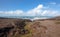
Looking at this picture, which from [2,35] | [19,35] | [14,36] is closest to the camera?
[2,35]

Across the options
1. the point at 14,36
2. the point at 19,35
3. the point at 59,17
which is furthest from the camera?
the point at 59,17

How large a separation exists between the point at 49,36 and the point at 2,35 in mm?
8905

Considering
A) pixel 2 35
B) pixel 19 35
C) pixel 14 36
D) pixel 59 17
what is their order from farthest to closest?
pixel 59 17
pixel 19 35
pixel 14 36
pixel 2 35

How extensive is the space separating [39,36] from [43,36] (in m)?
0.78

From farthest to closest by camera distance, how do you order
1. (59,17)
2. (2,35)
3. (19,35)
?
(59,17) → (19,35) → (2,35)

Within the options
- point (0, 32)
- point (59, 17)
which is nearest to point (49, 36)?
point (0, 32)

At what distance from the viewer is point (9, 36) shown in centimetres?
2253

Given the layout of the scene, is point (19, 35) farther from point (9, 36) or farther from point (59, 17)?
point (59, 17)

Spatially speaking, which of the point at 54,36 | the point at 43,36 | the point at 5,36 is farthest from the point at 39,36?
the point at 5,36

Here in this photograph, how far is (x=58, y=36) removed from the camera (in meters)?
23.8

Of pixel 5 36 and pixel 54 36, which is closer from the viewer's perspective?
pixel 5 36

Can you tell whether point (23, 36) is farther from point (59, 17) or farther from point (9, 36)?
point (59, 17)

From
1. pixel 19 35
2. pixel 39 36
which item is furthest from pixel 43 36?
pixel 19 35

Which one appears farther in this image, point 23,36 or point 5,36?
point 23,36
